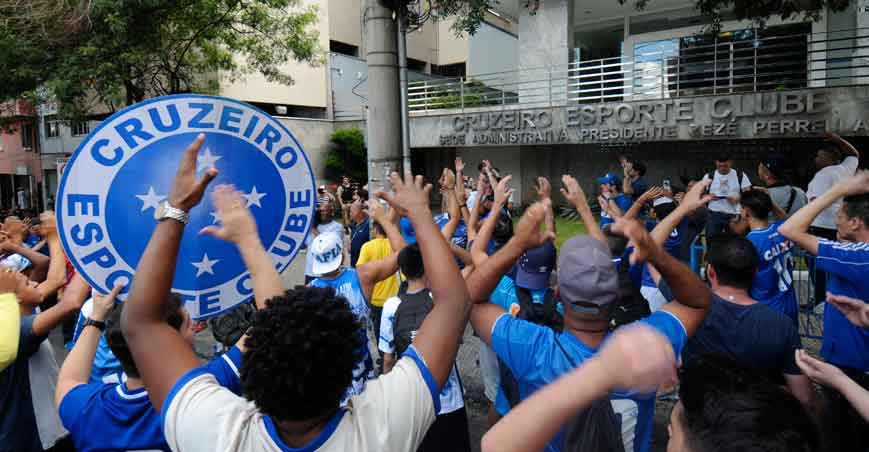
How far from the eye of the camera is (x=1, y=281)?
238cm

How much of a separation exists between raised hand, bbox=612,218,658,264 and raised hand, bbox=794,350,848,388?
0.68 meters

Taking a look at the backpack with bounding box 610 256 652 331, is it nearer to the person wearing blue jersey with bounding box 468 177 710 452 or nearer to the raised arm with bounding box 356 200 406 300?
the raised arm with bounding box 356 200 406 300

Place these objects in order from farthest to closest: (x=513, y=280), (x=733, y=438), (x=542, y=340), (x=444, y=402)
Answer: (x=513, y=280) → (x=444, y=402) → (x=542, y=340) → (x=733, y=438)

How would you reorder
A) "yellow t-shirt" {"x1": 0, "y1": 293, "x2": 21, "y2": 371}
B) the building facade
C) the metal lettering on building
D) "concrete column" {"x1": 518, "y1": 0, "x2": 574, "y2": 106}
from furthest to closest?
"concrete column" {"x1": 518, "y1": 0, "x2": 574, "y2": 106} < the building facade < the metal lettering on building < "yellow t-shirt" {"x1": 0, "y1": 293, "x2": 21, "y2": 371}

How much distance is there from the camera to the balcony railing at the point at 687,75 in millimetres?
13211

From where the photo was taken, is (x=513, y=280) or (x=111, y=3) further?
(x=111, y=3)

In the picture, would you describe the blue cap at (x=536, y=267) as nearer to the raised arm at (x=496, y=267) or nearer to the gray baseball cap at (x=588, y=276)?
the raised arm at (x=496, y=267)

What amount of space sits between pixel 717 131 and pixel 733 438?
44.7 feet

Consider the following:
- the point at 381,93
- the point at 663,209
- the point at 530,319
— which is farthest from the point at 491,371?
the point at 663,209

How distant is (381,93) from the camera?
209 inches

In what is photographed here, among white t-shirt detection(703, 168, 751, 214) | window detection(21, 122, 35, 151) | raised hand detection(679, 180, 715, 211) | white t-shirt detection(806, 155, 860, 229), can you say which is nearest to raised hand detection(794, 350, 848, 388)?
raised hand detection(679, 180, 715, 211)

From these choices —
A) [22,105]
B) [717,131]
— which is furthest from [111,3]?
[717,131]

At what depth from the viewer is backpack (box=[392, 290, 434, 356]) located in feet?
10.6

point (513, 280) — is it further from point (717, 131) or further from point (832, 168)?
point (717, 131)
